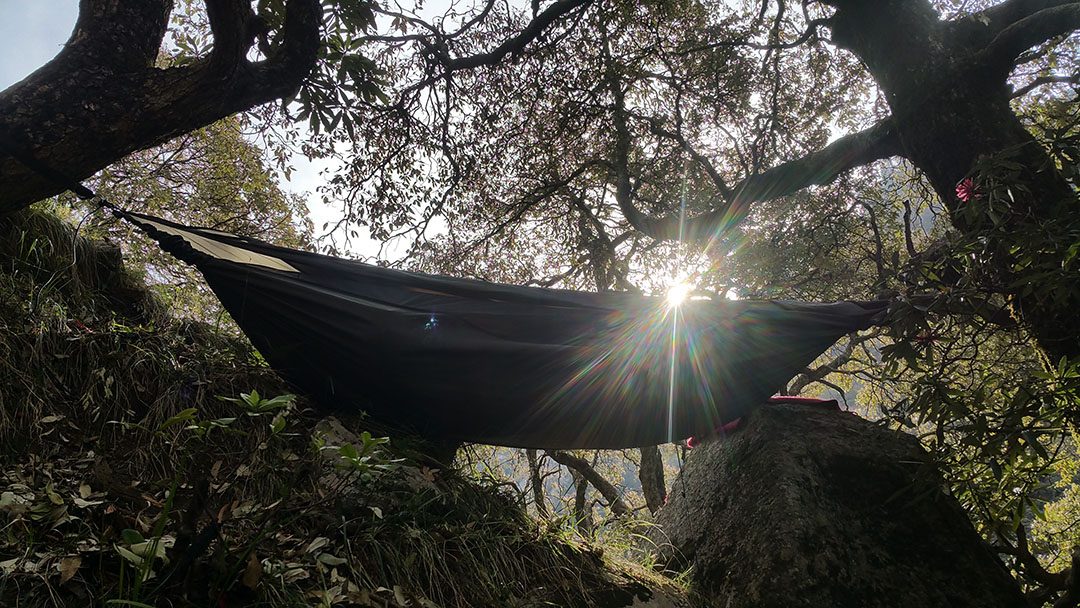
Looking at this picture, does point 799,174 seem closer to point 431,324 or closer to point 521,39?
point 521,39

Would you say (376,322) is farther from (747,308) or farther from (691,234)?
(691,234)

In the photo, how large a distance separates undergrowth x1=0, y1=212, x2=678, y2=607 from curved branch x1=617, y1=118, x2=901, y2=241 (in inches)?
97.8

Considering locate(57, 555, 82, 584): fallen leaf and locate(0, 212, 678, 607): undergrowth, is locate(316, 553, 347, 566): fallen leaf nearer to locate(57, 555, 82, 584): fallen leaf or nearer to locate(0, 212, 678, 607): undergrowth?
locate(0, 212, 678, 607): undergrowth

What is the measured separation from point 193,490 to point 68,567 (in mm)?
192

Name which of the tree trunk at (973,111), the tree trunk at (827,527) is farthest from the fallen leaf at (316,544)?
the tree trunk at (973,111)

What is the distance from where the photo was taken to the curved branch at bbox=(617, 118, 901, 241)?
2.72 meters

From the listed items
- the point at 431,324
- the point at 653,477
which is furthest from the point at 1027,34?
the point at 653,477

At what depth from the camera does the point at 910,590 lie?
54.1 inches

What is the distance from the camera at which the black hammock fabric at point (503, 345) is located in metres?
1.60

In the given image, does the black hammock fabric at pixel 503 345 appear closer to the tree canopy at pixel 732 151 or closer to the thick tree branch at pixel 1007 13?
the tree canopy at pixel 732 151

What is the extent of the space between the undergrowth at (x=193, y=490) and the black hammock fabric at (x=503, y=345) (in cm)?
20

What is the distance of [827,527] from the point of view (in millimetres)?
1520

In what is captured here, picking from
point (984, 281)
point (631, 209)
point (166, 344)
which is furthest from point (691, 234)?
point (166, 344)

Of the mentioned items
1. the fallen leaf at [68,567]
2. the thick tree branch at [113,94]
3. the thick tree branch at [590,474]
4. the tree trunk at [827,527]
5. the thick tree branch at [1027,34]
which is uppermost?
the thick tree branch at [1027,34]
